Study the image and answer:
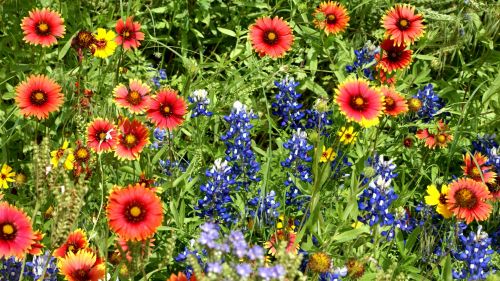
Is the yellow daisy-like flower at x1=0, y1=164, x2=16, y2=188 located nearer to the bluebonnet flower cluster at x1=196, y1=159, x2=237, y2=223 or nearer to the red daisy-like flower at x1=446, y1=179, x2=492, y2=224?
the bluebonnet flower cluster at x1=196, y1=159, x2=237, y2=223

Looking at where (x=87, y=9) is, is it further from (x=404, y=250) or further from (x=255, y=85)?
(x=404, y=250)

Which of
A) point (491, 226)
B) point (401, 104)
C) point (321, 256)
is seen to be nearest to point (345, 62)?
point (401, 104)

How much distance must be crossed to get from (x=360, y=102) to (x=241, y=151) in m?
0.72

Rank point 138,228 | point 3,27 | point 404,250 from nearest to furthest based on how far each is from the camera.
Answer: point 138,228 → point 404,250 → point 3,27

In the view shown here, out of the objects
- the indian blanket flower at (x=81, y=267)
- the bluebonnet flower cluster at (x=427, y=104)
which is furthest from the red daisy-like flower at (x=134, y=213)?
the bluebonnet flower cluster at (x=427, y=104)

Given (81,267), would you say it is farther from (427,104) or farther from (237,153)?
(427,104)

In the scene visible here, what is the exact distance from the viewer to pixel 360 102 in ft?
9.37

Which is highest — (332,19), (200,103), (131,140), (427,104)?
(332,19)

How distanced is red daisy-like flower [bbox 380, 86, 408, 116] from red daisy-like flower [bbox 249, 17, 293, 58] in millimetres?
548

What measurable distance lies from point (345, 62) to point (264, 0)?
754mm

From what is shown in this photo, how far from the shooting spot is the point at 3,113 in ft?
12.2

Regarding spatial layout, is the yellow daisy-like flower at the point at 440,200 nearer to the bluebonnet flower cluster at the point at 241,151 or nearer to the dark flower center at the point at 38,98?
the bluebonnet flower cluster at the point at 241,151

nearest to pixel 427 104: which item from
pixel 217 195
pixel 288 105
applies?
pixel 288 105

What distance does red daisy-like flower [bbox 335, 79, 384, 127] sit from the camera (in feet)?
9.22
